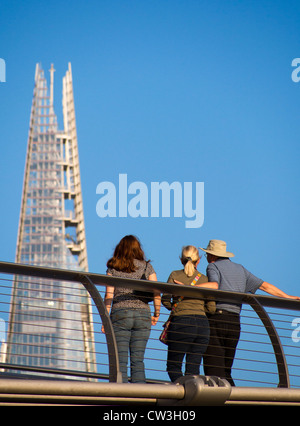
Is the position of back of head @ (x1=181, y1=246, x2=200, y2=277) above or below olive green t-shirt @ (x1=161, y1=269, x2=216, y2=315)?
above

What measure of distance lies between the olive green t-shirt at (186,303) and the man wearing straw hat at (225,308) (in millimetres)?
121

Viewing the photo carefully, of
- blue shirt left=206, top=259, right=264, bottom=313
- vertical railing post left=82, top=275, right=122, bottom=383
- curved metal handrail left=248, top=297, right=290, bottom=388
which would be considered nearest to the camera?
vertical railing post left=82, top=275, right=122, bottom=383

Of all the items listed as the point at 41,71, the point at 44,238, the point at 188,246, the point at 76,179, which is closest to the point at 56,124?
the point at 41,71

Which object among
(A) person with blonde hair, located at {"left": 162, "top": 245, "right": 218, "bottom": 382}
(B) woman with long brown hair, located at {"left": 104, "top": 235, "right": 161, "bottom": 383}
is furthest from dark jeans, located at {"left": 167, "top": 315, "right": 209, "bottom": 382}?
(B) woman with long brown hair, located at {"left": 104, "top": 235, "right": 161, "bottom": 383}

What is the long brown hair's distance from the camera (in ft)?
21.7

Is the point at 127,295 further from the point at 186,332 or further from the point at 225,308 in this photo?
the point at 225,308

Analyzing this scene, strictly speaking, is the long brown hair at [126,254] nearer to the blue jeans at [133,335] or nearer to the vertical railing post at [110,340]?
the blue jeans at [133,335]

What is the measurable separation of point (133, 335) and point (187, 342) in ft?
1.42

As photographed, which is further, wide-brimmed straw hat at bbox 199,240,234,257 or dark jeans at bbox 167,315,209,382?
wide-brimmed straw hat at bbox 199,240,234,257

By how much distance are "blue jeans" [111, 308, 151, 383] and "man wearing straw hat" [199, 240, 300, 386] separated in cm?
52

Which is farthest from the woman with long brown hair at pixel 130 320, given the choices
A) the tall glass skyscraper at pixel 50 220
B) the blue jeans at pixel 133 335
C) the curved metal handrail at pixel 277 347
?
the tall glass skyscraper at pixel 50 220

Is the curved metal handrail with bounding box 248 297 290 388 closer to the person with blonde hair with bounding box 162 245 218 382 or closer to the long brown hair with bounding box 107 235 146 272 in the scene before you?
the person with blonde hair with bounding box 162 245 218 382
